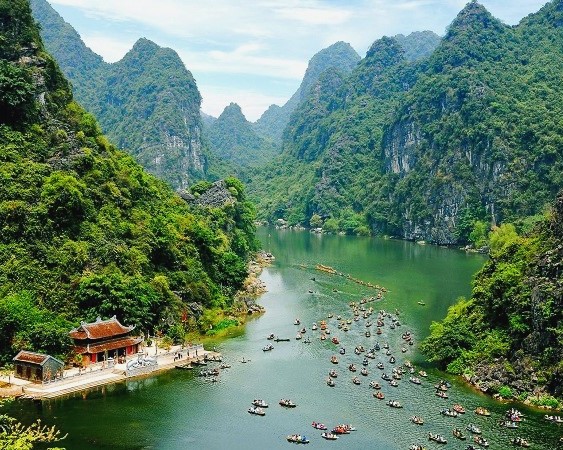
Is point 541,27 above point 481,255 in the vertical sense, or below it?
above

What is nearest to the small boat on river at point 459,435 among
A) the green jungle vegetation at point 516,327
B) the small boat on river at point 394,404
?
the small boat on river at point 394,404

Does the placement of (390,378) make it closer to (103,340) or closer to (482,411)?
(482,411)

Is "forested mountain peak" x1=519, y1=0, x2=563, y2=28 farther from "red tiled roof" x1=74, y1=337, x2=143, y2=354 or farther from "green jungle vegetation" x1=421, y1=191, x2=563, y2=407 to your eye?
"red tiled roof" x1=74, y1=337, x2=143, y2=354

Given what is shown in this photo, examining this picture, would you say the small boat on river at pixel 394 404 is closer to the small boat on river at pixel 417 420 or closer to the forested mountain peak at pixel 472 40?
the small boat on river at pixel 417 420

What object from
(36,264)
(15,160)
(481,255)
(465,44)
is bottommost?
(481,255)

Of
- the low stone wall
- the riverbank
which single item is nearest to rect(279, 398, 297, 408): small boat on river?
the riverbank

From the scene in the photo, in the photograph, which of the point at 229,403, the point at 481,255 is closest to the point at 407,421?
the point at 229,403

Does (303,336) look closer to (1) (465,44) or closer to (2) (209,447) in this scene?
(2) (209,447)
